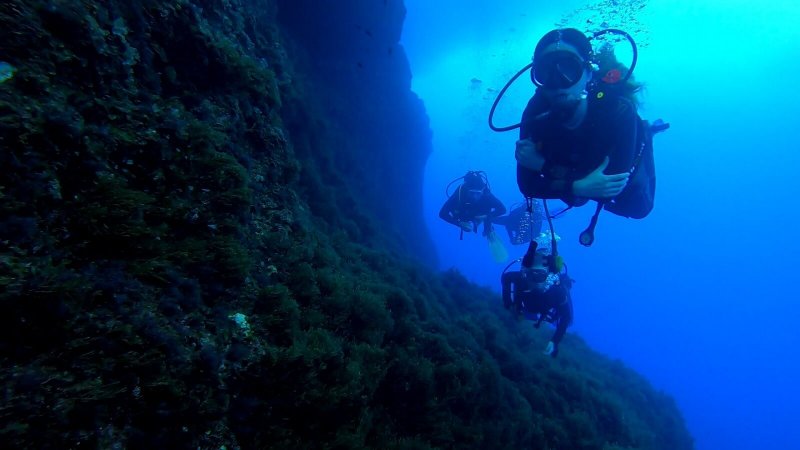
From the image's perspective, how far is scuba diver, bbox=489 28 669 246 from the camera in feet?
12.2

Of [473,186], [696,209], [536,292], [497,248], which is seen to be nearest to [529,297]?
[536,292]

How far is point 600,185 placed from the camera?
3598 mm

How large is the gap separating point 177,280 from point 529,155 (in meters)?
3.54

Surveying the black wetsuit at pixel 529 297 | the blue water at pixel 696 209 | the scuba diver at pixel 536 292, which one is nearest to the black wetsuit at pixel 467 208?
the scuba diver at pixel 536 292

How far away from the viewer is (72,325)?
1.77 meters

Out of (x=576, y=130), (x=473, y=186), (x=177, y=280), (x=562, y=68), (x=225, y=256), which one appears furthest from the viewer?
(x=473, y=186)

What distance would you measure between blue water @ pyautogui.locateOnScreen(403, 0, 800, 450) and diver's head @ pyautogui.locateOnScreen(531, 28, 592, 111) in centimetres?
166

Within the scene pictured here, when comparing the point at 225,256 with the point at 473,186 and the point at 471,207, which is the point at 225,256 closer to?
the point at 471,207

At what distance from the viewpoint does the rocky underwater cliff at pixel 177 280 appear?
1749 mm

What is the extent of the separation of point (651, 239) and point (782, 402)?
231 ft

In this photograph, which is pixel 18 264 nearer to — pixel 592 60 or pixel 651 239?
pixel 592 60

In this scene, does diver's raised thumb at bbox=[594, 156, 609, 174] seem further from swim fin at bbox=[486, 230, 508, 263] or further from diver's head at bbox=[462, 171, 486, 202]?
swim fin at bbox=[486, 230, 508, 263]

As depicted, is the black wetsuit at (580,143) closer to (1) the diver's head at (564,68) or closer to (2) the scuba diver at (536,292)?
(1) the diver's head at (564,68)

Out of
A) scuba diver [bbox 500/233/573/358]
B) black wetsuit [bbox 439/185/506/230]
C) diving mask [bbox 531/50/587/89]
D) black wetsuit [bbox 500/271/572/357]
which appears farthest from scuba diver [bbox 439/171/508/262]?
diving mask [bbox 531/50/587/89]
